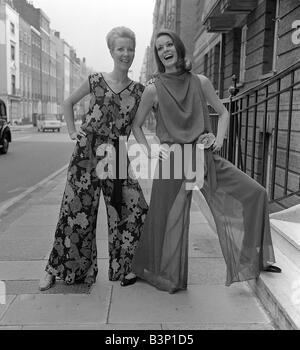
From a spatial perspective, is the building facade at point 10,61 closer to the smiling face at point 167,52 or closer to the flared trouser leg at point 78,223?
the flared trouser leg at point 78,223

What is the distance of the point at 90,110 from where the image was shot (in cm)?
332

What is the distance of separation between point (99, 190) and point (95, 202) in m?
0.10

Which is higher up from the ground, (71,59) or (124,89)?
(71,59)

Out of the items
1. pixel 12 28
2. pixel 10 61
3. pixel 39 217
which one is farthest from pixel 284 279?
pixel 12 28

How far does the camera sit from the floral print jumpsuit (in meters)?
3.29

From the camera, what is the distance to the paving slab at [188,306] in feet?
9.89

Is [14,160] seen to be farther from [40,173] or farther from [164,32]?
[164,32]

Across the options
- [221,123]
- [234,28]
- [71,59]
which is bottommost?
[221,123]

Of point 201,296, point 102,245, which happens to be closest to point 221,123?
point 201,296

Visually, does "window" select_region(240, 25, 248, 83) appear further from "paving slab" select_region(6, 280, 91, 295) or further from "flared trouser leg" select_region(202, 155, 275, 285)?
"paving slab" select_region(6, 280, 91, 295)

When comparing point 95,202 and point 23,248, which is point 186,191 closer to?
point 95,202

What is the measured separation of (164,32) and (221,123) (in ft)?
2.53

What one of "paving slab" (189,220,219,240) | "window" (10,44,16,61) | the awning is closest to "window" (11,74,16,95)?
"window" (10,44,16,61)

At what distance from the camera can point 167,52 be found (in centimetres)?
313
